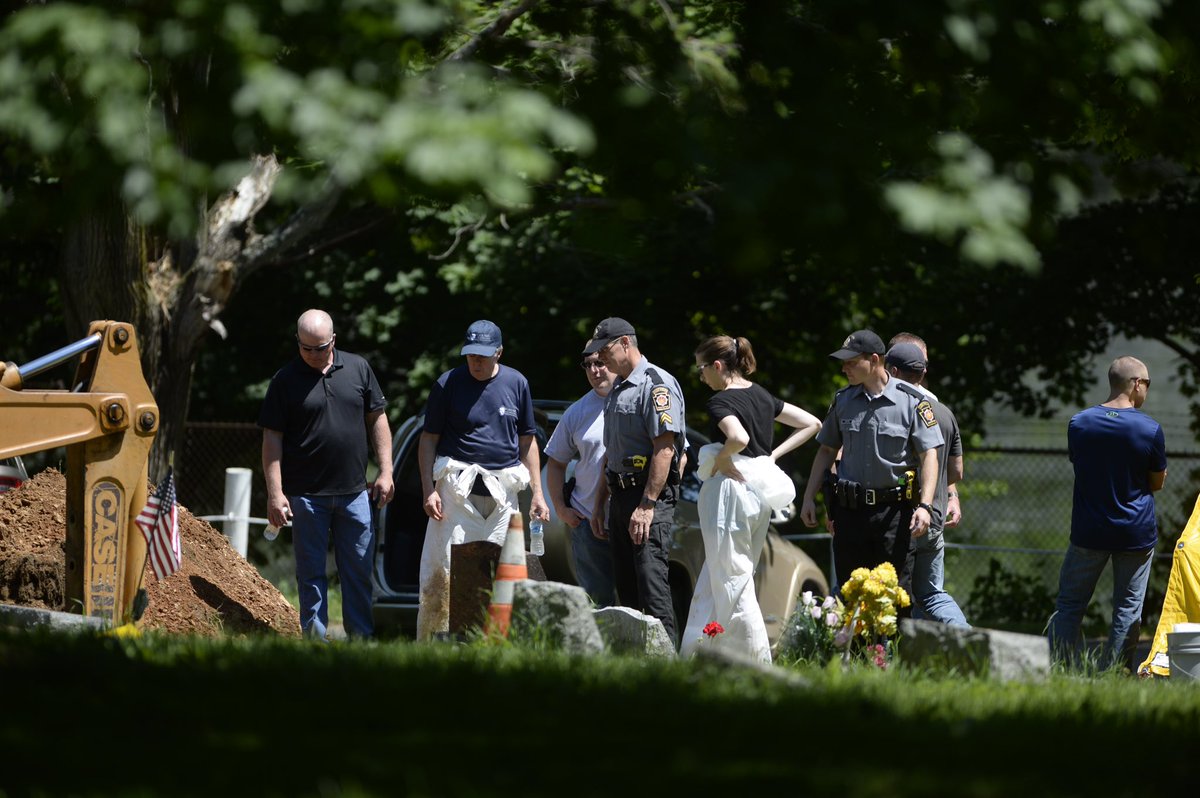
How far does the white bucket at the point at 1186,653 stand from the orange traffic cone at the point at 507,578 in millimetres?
3278

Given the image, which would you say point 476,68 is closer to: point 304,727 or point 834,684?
point 304,727

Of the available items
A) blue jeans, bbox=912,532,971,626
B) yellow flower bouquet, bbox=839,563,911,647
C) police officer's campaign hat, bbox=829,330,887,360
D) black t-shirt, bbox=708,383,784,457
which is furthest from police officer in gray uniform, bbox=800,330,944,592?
yellow flower bouquet, bbox=839,563,911,647

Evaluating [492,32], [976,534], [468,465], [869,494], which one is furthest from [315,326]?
[976,534]

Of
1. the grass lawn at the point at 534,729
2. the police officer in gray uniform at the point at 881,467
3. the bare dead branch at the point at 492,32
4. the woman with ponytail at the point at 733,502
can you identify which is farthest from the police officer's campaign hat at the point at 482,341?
the grass lawn at the point at 534,729

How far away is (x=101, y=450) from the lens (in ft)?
25.3

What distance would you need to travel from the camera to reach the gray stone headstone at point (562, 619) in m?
7.22

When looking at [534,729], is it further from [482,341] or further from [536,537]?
[482,341]

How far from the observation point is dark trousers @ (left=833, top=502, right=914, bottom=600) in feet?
27.8

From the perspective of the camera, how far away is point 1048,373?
15062mm

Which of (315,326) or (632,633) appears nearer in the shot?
(632,633)

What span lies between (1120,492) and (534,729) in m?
5.27

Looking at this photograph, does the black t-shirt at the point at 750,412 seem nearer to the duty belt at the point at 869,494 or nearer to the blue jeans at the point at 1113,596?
the duty belt at the point at 869,494

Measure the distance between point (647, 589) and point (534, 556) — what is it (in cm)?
81

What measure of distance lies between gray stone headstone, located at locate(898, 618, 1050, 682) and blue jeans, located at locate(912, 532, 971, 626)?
184 centimetres
